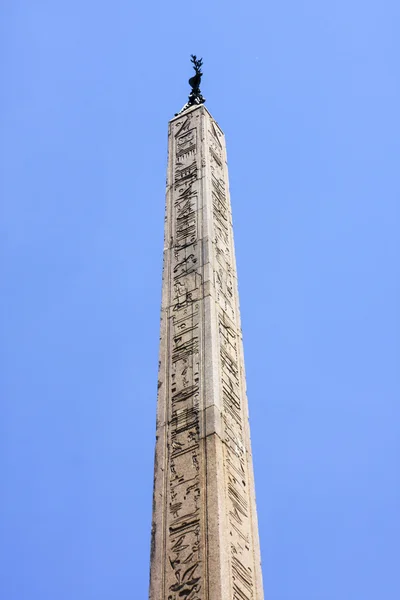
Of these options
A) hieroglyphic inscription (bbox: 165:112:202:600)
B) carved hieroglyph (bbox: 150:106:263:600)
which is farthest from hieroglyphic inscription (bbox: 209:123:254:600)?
hieroglyphic inscription (bbox: 165:112:202:600)

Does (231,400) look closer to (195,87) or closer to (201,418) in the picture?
(201,418)

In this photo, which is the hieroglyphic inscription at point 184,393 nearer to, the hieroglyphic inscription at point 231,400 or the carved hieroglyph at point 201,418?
the carved hieroglyph at point 201,418

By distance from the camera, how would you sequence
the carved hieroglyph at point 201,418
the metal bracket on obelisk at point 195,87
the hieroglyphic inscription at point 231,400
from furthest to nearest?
the metal bracket on obelisk at point 195,87, the hieroglyphic inscription at point 231,400, the carved hieroglyph at point 201,418

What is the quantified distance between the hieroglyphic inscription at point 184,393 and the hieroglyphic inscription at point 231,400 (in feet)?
0.74

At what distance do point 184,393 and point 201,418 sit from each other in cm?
44

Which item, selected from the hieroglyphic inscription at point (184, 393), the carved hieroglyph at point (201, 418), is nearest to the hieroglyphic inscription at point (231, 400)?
the carved hieroglyph at point (201, 418)

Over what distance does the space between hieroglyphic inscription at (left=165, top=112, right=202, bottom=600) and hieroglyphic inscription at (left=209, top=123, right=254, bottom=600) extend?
225 mm

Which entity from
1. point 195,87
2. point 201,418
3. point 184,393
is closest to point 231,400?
point 184,393

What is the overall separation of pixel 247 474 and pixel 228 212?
153 inches

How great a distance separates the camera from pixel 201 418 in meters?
8.30

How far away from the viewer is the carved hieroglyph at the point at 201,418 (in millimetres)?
7320

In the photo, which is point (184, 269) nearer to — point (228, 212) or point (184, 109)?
point (228, 212)

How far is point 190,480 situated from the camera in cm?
788

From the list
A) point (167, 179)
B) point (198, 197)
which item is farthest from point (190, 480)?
point (167, 179)
